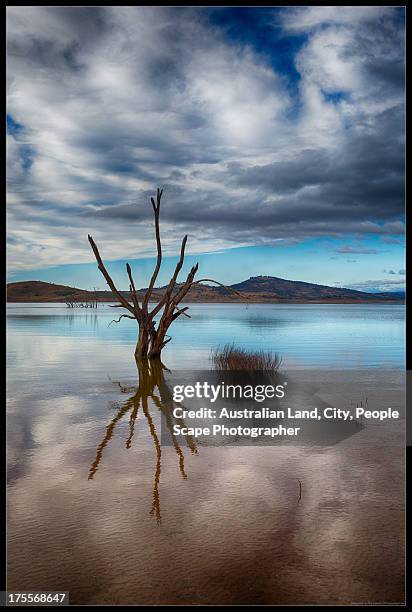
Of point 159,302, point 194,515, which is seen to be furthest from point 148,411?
point 159,302

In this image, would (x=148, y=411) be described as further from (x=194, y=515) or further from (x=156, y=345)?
(x=156, y=345)

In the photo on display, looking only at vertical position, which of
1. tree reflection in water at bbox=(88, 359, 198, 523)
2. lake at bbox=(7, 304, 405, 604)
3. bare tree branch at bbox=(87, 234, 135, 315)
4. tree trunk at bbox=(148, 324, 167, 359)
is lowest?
lake at bbox=(7, 304, 405, 604)

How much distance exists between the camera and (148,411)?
1156 cm

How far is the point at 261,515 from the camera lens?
597 centimetres

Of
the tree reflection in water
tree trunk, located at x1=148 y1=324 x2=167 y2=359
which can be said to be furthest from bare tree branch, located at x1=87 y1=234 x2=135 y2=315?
the tree reflection in water

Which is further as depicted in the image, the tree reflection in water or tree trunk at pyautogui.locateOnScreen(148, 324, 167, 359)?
tree trunk at pyautogui.locateOnScreen(148, 324, 167, 359)

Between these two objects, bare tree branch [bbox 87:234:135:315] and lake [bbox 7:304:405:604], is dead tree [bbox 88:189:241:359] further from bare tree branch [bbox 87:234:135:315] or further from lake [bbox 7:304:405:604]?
lake [bbox 7:304:405:604]

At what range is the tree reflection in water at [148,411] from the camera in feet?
24.7

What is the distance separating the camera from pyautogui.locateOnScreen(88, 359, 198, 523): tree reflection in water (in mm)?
7523

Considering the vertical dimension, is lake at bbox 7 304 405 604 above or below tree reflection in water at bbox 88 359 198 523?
below

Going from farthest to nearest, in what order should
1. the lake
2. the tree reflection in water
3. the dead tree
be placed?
1. the dead tree
2. the tree reflection in water
3. the lake

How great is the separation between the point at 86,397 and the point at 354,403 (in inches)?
240

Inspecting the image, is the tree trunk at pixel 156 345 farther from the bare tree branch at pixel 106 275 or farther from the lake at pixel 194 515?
the lake at pixel 194 515

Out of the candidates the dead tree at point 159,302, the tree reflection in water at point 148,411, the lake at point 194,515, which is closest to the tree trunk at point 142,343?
the dead tree at point 159,302
